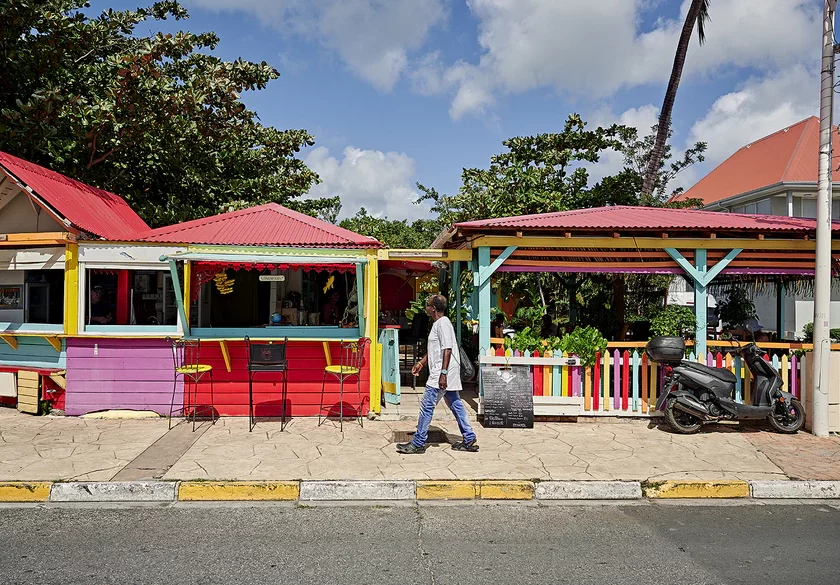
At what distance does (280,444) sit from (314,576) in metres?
3.51

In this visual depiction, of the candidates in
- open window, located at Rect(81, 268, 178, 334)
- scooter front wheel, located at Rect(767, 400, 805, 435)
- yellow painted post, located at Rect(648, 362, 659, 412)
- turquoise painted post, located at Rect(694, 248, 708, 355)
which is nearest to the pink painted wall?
open window, located at Rect(81, 268, 178, 334)

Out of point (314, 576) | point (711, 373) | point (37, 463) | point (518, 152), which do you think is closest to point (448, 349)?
point (314, 576)

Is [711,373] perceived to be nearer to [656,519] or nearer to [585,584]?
[656,519]

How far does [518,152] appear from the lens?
654 inches

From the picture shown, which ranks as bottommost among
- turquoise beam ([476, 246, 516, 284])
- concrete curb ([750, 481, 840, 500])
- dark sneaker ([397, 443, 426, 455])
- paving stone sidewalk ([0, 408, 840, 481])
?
concrete curb ([750, 481, 840, 500])

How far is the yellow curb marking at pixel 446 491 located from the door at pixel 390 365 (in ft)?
9.52

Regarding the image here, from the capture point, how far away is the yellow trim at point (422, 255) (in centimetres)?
929

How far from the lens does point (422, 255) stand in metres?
9.55

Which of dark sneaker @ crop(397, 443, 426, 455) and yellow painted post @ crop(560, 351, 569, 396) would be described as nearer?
dark sneaker @ crop(397, 443, 426, 455)

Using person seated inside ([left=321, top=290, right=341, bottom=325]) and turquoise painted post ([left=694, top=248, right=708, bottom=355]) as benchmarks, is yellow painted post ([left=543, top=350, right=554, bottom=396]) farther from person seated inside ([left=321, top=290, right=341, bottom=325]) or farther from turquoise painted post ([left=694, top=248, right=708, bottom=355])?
person seated inside ([left=321, top=290, right=341, bottom=325])

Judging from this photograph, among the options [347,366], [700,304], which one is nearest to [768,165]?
[700,304]

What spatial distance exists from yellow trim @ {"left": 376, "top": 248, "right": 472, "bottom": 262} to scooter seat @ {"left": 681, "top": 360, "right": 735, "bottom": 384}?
356 centimetres

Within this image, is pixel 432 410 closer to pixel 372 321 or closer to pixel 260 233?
pixel 372 321

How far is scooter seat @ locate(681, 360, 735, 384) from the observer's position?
832 centimetres
